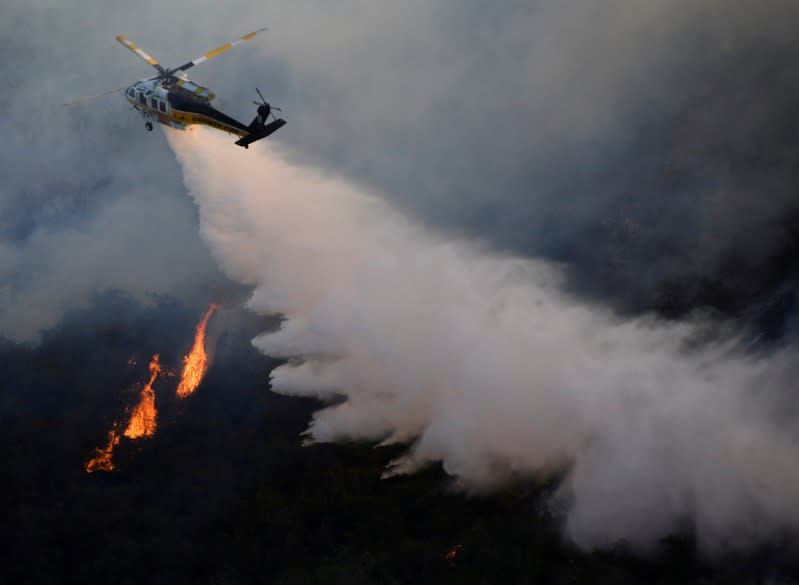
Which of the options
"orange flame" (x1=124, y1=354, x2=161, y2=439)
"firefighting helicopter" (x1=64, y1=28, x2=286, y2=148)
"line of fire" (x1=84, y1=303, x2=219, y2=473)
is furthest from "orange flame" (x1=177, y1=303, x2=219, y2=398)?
"firefighting helicopter" (x1=64, y1=28, x2=286, y2=148)

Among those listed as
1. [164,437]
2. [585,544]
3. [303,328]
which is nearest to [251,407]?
[164,437]

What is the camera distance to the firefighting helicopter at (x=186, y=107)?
40.4 m

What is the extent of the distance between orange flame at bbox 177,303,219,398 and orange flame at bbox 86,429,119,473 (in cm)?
686

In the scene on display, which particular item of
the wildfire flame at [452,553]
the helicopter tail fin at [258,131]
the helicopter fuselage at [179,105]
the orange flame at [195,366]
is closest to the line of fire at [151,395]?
the orange flame at [195,366]

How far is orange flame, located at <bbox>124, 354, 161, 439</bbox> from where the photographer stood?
60.1 m

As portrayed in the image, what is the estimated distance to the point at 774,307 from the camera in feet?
180

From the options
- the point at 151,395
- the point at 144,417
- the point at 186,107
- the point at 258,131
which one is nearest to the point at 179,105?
the point at 186,107

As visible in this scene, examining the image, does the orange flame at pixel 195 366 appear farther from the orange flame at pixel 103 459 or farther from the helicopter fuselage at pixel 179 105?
the helicopter fuselage at pixel 179 105

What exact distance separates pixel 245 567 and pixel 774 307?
1749 inches

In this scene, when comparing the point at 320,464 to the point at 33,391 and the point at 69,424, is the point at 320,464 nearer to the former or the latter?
the point at 69,424

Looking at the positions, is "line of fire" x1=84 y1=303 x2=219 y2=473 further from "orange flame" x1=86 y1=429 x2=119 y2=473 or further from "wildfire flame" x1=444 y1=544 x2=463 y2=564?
"wildfire flame" x1=444 y1=544 x2=463 y2=564

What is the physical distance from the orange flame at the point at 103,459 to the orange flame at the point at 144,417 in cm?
135

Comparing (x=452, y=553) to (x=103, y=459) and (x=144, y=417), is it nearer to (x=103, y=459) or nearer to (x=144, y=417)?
(x=144, y=417)

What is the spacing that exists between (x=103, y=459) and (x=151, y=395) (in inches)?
280
